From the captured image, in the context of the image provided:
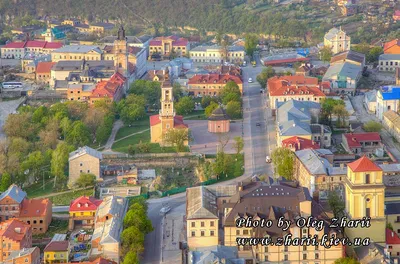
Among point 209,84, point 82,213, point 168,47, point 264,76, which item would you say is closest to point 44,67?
point 168,47

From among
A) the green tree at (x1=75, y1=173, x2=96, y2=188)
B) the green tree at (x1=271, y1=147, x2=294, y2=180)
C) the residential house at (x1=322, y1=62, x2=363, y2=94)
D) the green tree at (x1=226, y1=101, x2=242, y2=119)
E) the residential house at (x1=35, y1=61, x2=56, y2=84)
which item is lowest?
the green tree at (x1=75, y1=173, x2=96, y2=188)

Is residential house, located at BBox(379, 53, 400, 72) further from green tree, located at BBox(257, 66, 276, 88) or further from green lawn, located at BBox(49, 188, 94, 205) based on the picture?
green lawn, located at BBox(49, 188, 94, 205)

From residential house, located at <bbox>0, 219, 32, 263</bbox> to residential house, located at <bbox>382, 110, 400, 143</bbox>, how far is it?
19.2 metres

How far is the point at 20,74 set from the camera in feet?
188

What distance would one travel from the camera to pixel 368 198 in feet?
89.8

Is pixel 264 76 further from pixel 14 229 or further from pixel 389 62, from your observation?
pixel 14 229

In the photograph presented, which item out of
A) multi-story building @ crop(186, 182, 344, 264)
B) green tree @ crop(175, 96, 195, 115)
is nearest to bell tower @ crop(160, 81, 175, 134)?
green tree @ crop(175, 96, 195, 115)

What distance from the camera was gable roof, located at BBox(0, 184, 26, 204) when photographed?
1228 inches

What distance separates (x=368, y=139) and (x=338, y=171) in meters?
6.68

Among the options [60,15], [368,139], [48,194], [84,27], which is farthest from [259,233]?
[60,15]

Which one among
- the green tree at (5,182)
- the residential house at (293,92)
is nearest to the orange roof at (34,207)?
the green tree at (5,182)

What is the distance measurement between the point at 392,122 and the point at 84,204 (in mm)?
17271

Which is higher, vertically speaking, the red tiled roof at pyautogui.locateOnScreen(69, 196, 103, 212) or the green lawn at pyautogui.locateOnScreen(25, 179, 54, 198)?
the green lawn at pyautogui.locateOnScreen(25, 179, 54, 198)

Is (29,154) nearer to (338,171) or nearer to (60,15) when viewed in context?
(338,171)
